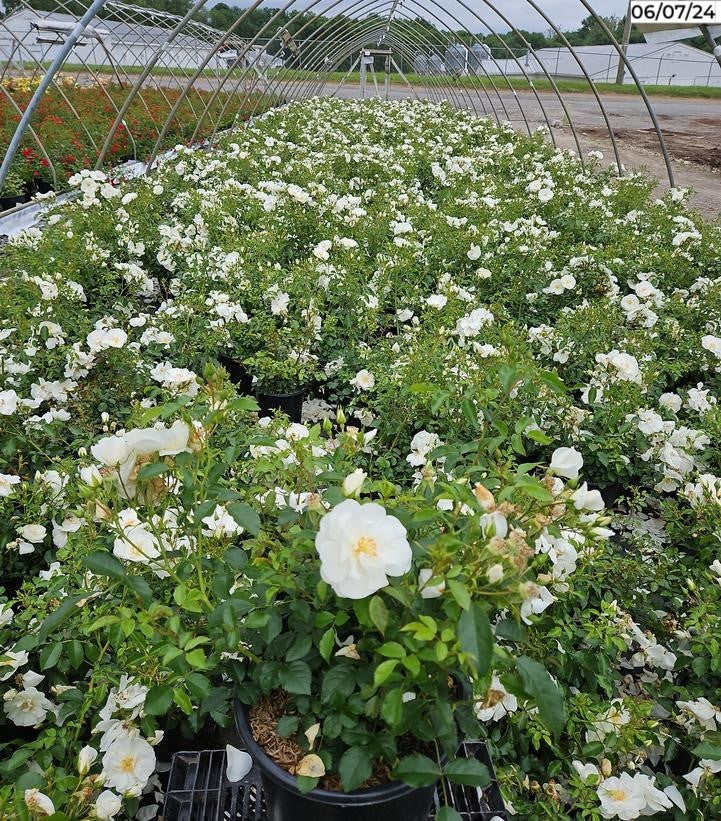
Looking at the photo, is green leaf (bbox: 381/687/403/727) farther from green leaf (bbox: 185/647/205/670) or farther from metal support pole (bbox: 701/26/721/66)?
metal support pole (bbox: 701/26/721/66)

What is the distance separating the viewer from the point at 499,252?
162 inches

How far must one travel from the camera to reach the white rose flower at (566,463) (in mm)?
1171

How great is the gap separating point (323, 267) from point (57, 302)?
1.38 m

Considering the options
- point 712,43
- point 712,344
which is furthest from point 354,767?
point 712,43

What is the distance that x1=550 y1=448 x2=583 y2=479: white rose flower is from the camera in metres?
1.17

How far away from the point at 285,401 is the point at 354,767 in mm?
2227

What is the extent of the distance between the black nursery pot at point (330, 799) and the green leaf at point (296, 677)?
17cm

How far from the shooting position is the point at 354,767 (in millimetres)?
991

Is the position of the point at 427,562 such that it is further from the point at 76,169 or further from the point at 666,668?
the point at 76,169

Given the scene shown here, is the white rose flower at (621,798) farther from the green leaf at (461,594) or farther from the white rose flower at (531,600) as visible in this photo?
the green leaf at (461,594)

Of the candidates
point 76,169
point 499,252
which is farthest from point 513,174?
point 76,169

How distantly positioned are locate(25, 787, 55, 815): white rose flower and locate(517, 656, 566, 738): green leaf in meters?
0.87

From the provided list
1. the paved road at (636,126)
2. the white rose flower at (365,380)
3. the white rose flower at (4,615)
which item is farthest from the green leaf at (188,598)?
the paved road at (636,126)

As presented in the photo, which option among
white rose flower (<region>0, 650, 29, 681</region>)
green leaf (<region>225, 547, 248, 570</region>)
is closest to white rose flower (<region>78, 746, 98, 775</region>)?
Result: white rose flower (<region>0, 650, 29, 681</region>)
